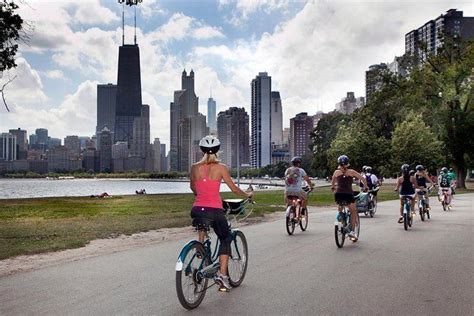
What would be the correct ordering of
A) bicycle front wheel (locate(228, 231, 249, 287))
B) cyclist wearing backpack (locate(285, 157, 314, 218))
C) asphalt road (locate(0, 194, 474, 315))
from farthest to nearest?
1. cyclist wearing backpack (locate(285, 157, 314, 218))
2. bicycle front wheel (locate(228, 231, 249, 287))
3. asphalt road (locate(0, 194, 474, 315))

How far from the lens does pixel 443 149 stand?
5494 centimetres

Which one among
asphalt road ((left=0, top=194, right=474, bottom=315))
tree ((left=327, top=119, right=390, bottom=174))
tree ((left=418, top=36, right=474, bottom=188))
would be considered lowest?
asphalt road ((left=0, top=194, right=474, bottom=315))

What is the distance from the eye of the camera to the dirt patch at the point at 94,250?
9755mm

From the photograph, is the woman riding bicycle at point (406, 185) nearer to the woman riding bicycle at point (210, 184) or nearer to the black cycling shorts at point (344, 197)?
the black cycling shorts at point (344, 197)

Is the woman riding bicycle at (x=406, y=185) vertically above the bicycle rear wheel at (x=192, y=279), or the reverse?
the woman riding bicycle at (x=406, y=185)

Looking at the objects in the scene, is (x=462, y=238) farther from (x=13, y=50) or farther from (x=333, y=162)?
(x=333, y=162)

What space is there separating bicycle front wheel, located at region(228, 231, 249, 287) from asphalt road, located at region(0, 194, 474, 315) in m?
0.16

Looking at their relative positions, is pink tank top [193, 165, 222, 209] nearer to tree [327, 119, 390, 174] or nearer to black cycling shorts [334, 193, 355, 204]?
black cycling shorts [334, 193, 355, 204]

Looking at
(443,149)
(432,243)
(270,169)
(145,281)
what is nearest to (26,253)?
(145,281)

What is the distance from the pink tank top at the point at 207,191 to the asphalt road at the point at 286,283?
125cm

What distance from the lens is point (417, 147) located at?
53062 mm

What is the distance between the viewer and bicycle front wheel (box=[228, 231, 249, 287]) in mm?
7543

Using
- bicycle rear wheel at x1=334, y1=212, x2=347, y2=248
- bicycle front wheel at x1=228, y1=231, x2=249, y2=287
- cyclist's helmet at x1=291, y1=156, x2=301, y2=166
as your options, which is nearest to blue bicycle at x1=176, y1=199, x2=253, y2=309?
bicycle front wheel at x1=228, y1=231, x2=249, y2=287

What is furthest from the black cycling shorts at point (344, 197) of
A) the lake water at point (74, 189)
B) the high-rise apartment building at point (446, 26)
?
the high-rise apartment building at point (446, 26)
